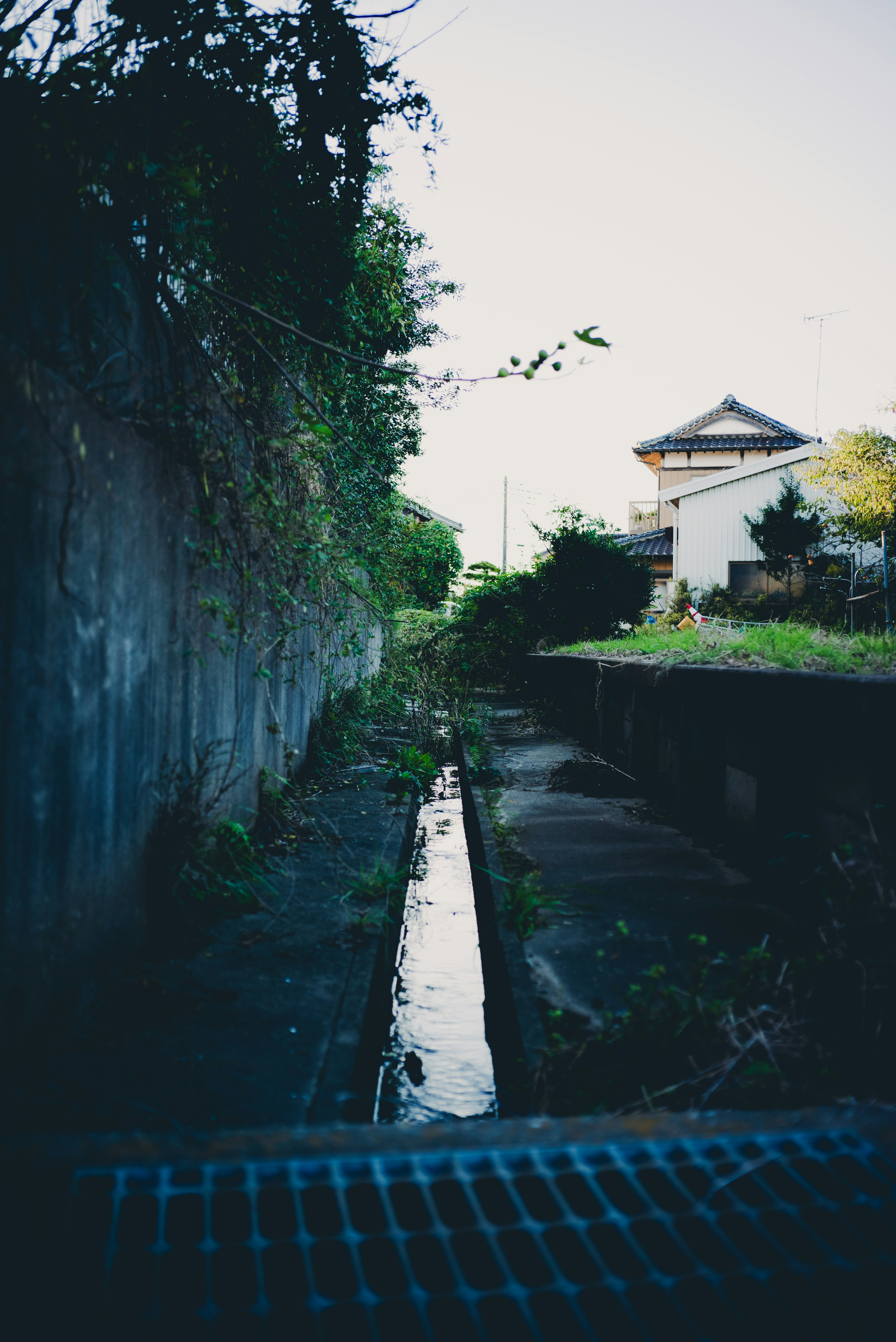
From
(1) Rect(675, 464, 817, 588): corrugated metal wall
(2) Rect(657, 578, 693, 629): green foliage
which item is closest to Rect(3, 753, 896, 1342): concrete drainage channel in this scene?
(2) Rect(657, 578, 693, 629): green foliage

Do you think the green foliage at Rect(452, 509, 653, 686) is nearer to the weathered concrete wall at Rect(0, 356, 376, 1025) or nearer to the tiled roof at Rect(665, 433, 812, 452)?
the weathered concrete wall at Rect(0, 356, 376, 1025)

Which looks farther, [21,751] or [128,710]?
[128,710]

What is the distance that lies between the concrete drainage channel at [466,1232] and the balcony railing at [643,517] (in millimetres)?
31982

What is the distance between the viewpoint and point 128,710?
2820 mm

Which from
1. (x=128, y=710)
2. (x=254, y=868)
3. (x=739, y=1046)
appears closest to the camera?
(x=739, y=1046)

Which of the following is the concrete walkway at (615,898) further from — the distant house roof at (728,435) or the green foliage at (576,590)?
the distant house roof at (728,435)

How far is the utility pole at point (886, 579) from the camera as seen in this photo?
1278cm

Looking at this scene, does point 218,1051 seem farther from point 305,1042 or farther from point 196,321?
point 196,321

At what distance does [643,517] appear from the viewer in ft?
109

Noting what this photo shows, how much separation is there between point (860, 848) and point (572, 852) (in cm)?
178

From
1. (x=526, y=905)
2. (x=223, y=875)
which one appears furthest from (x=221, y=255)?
(x=526, y=905)

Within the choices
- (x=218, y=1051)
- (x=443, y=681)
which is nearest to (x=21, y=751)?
(x=218, y=1051)

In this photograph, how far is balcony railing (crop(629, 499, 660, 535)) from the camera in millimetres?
32438

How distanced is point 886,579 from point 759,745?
10.7m
